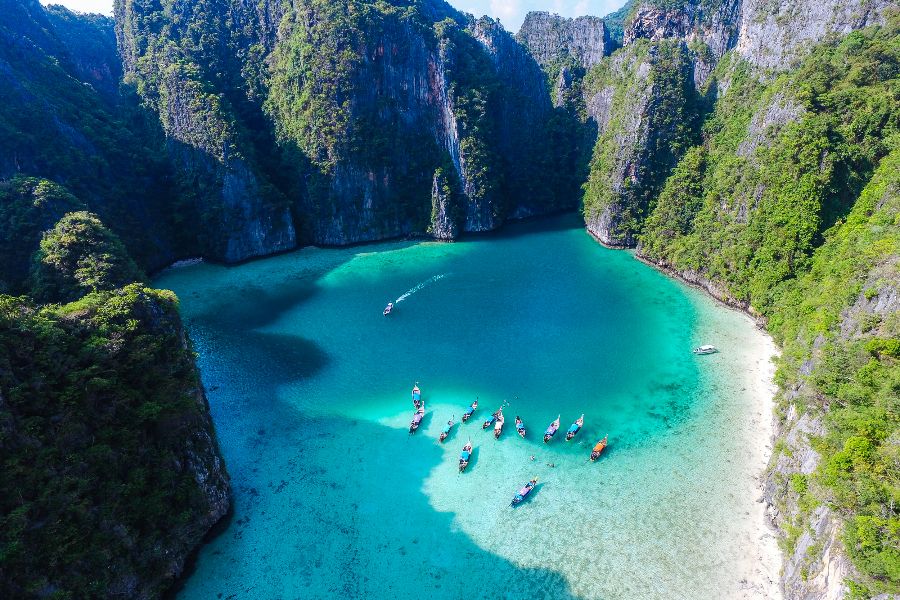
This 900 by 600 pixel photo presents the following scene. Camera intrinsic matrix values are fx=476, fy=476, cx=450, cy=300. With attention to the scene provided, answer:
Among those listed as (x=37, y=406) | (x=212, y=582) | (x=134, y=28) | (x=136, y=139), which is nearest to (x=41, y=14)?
(x=134, y=28)

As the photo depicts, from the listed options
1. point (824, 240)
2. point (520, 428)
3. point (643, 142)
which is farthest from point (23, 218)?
point (643, 142)

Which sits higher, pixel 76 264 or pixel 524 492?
pixel 76 264

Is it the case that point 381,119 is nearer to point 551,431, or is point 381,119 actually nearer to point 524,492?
point 551,431

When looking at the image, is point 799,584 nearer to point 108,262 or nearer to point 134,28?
point 108,262

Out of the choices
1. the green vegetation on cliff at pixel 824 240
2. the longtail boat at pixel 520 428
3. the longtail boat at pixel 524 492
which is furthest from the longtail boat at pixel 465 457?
the green vegetation on cliff at pixel 824 240

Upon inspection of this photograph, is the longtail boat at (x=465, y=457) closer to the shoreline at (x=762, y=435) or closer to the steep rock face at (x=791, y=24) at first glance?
the shoreline at (x=762, y=435)

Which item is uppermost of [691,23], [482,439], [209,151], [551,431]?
[691,23]
